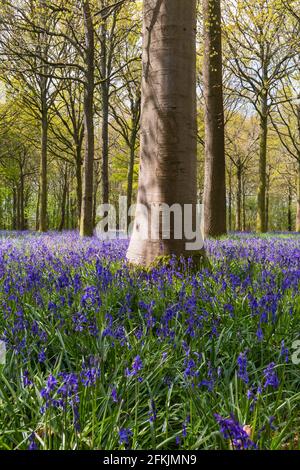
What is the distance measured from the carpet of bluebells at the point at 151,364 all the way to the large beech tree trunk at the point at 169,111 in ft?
2.56

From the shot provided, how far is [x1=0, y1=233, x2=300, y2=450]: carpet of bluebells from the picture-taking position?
1715 mm

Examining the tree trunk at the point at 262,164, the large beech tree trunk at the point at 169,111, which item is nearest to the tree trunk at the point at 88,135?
the large beech tree trunk at the point at 169,111

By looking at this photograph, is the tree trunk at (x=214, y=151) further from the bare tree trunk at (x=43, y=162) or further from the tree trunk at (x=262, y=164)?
the bare tree trunk at (x=43, y=162)

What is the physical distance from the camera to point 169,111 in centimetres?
455

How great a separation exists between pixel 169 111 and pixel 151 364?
3068 mm

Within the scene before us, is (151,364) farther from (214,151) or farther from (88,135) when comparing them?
(88,135)

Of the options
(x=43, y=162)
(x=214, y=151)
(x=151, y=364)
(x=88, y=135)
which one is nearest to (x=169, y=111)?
(x=151, y=364)

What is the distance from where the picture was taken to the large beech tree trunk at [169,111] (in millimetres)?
4520

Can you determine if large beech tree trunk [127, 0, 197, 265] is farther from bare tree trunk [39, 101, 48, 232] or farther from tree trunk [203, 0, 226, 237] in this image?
bare tree trunk [39, 101, 48, 232]

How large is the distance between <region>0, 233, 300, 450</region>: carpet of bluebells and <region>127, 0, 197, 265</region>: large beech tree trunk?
780 mm

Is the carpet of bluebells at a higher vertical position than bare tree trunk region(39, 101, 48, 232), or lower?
lower

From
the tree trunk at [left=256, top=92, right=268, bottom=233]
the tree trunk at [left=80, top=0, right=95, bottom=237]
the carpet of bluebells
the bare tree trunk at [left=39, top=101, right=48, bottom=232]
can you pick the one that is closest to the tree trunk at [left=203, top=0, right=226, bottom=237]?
the tree trunk at [left=80, top=0, right=95, bottom=237]

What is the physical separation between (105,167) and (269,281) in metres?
12.2

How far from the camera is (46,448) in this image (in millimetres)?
1606
